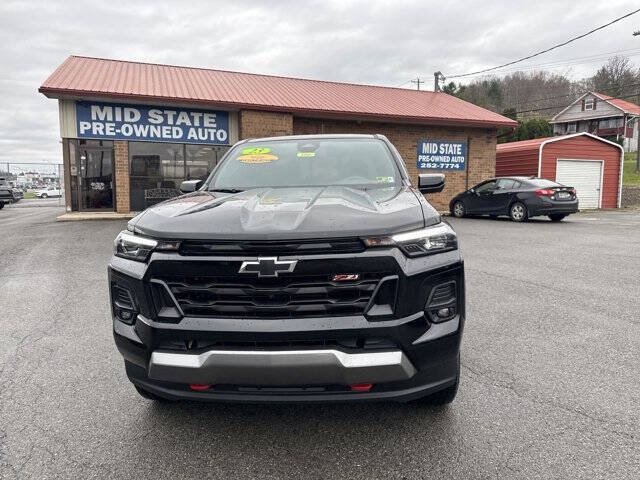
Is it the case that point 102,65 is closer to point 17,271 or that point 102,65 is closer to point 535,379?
point 17,271

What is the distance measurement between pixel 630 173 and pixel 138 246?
4084 centimetres

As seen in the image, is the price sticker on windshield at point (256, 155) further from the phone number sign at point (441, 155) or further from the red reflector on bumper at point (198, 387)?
the phone number sign at point (441, 155)

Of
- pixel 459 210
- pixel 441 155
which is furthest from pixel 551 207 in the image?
pixel 441 155

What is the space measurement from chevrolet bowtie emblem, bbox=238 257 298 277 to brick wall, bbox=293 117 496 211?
51.1 ft

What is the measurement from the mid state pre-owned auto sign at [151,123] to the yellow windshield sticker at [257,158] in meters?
12.7

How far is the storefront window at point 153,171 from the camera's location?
1561 cm

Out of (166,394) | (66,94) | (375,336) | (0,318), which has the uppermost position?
(66,94)

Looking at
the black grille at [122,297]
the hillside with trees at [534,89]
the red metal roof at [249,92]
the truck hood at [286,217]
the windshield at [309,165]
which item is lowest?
the black grille at [122,297]

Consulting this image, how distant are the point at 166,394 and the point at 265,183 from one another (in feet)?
5.72

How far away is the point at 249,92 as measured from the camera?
17.1 m

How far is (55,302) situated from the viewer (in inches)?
203

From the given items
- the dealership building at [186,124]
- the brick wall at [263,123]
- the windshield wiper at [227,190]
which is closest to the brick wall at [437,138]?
the dealership building at [186,124]

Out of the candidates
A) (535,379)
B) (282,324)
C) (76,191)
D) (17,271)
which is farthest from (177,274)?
(76,191)

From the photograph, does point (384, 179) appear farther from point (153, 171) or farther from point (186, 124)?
point (153, 171)
